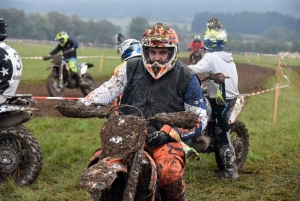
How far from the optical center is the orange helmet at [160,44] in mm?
4324

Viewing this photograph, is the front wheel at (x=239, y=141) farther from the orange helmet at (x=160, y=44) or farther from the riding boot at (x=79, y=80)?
the riding boot at (x=79, y=80)

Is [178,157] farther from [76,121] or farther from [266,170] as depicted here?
[76,121]

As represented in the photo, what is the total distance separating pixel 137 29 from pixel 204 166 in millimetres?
82417

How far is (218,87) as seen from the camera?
670 centimetres

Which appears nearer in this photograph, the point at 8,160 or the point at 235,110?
the point at 8,160

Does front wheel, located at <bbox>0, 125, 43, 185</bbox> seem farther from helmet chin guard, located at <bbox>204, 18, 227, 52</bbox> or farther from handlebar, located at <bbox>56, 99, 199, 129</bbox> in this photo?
helmet chin guard, located at <bbox>204, 18, 227, 52</bbox>

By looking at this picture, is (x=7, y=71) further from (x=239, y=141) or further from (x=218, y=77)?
(x=239, y=141)

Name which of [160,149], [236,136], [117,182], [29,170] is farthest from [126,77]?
[236,136]

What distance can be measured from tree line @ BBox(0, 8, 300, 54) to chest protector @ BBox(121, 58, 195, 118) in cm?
4039

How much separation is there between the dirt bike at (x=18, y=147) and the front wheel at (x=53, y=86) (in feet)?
23.0

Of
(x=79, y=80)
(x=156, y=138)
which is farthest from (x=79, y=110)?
(x=79, y=80)

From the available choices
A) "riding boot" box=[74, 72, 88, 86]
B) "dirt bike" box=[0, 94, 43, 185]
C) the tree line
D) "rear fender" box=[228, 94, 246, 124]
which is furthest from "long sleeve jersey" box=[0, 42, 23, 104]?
the tree line

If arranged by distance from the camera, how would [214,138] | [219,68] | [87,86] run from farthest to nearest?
1. [87,86]
2. [214,138]
3. [219,68]

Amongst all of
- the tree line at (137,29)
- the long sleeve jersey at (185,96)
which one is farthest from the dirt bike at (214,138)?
the tree line at (137,29)
